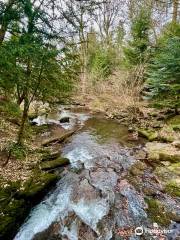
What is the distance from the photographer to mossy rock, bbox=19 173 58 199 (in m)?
6.36

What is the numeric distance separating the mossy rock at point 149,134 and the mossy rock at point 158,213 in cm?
532

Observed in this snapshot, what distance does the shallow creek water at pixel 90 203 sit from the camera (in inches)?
213

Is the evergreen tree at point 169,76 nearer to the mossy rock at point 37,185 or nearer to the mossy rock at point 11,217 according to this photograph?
the mossy rock at point 37,185

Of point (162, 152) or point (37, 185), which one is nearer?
point (37, 185)

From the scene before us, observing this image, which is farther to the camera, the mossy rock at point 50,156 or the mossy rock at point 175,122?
the mossy rock at point 175,122

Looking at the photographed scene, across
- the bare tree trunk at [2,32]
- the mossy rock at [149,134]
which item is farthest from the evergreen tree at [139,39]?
the bare tree trunk at [2,32]

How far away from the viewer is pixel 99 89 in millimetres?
19734

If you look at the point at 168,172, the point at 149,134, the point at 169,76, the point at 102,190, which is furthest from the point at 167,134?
the point at 102,190

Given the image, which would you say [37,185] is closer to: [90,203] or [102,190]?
[90,203]

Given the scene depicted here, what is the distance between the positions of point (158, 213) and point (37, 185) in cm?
281

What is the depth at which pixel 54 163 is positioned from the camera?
333 inches

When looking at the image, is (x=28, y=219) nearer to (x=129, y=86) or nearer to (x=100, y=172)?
(x=100, y=172)

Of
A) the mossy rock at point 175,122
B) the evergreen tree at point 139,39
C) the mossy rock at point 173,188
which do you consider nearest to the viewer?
the mossy rock at point 173,188

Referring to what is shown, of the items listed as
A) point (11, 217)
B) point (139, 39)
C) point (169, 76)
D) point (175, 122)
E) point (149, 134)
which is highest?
point (139, 39)
